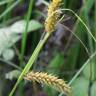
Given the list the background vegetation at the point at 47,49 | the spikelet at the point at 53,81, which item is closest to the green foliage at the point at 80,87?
the background vegetation at the point at 47,49

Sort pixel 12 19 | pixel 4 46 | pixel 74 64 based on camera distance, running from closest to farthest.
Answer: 1. pixel 4 46
2. pixel 74 64
3. pixel 12 19

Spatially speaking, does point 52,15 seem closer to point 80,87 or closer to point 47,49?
point 80,87

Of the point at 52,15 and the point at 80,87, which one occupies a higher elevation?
the point at 52,15

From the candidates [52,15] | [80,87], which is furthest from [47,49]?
[52,15]

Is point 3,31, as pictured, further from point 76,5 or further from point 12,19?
point 76,5

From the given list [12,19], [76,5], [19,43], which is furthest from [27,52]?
[76,5]

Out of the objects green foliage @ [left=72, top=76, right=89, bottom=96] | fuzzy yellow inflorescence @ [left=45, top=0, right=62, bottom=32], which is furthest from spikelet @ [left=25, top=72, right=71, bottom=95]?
green foliage @ [left=72, top=76, right=89, bottom=96]

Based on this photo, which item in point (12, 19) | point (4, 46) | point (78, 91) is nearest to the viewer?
point (78, 91)
